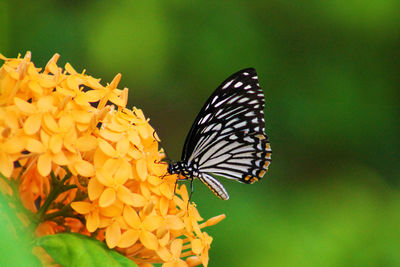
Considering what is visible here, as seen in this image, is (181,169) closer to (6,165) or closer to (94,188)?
(94,188)

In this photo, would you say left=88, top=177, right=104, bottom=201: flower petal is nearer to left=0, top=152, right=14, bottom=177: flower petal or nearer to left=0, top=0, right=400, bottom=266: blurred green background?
left=0, top=152, right=14, bottom=177: flower petal

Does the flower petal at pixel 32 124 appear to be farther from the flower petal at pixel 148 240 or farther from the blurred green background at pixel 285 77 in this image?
the blurred green background at pixel 285 77

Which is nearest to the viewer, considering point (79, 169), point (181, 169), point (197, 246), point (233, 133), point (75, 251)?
point (75, 251)

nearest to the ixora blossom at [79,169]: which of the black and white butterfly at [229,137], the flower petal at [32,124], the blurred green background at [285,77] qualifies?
the flower petal at [32,124]

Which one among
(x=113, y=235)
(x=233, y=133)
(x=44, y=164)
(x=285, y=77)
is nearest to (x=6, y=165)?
(x=44, y=164)

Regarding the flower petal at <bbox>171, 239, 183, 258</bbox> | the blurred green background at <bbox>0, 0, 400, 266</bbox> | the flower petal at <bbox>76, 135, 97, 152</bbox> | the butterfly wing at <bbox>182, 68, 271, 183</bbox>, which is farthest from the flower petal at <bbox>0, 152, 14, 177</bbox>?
the blurred green background at <bbox>0, 0, 400, 266</bbox>

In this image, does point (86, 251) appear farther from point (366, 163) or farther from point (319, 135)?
point (366, 163)

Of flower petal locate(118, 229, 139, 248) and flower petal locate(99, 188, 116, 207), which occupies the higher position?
flower petal locate(99, 188, 116, 207)
